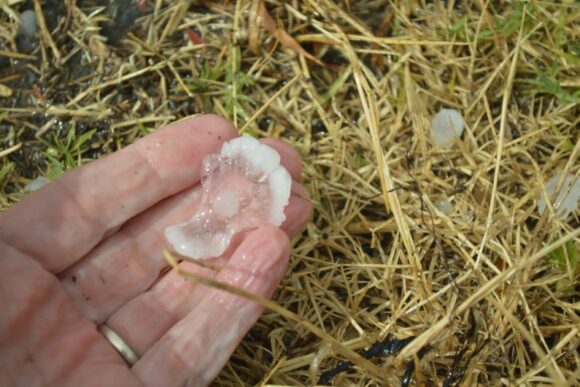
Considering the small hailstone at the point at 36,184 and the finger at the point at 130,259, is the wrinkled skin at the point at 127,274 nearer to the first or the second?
the finger at the point at 130,259

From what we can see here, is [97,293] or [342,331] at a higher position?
[97,293]

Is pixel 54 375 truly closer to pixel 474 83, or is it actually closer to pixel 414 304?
pixel 414 304

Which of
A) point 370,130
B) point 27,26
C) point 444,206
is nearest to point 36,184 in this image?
point 27,26

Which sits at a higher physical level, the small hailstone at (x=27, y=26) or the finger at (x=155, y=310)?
the small hailstone at (x=27, y=26)

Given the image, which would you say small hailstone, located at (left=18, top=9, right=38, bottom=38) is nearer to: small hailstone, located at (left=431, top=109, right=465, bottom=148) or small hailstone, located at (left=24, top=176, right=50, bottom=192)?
small hailstone, located at (left=24, top=176, right=50, bottom=192)

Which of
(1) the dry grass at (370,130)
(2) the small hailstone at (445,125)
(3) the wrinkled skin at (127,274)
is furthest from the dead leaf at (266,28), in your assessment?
(3) the wrinkled skin at (127,274)

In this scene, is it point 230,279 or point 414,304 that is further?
point 414,304

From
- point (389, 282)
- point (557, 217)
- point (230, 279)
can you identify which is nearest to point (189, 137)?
point (230, 279)
